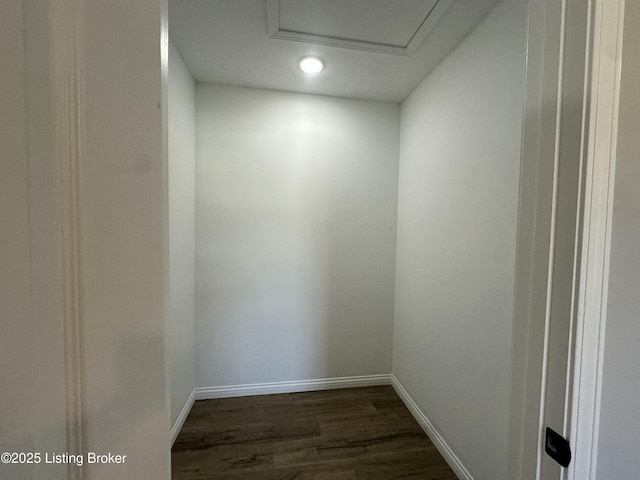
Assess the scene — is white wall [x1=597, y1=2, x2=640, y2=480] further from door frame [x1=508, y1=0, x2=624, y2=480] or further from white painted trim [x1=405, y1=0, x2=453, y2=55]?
white painted trim [x1=405, y1=0, x2=453, y2=55]

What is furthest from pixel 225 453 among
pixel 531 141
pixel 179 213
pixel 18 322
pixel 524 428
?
pixel 531 141

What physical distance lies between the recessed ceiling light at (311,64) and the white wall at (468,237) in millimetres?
797

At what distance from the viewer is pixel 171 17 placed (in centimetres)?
149

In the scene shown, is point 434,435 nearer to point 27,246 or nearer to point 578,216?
point 578,216

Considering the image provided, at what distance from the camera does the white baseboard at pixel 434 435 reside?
1589 millimetres

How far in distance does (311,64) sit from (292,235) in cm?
126

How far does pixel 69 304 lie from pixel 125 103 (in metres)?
0.27

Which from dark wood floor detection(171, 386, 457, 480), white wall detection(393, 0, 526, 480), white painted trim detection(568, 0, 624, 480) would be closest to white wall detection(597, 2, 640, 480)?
white painted trim detection(568, 0, 624, 480)

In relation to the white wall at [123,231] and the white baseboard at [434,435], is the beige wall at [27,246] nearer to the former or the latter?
the white wall at [123,231]

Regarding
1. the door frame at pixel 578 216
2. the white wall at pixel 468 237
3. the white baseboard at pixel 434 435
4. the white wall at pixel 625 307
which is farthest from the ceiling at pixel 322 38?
the white baseboard at pixel 434 435

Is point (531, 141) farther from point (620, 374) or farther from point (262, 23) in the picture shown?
point (262, 23)

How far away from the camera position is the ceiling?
1420 millimetres

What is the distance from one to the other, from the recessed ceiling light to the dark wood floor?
2.54 metres

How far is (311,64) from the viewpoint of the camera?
6.28 feet
